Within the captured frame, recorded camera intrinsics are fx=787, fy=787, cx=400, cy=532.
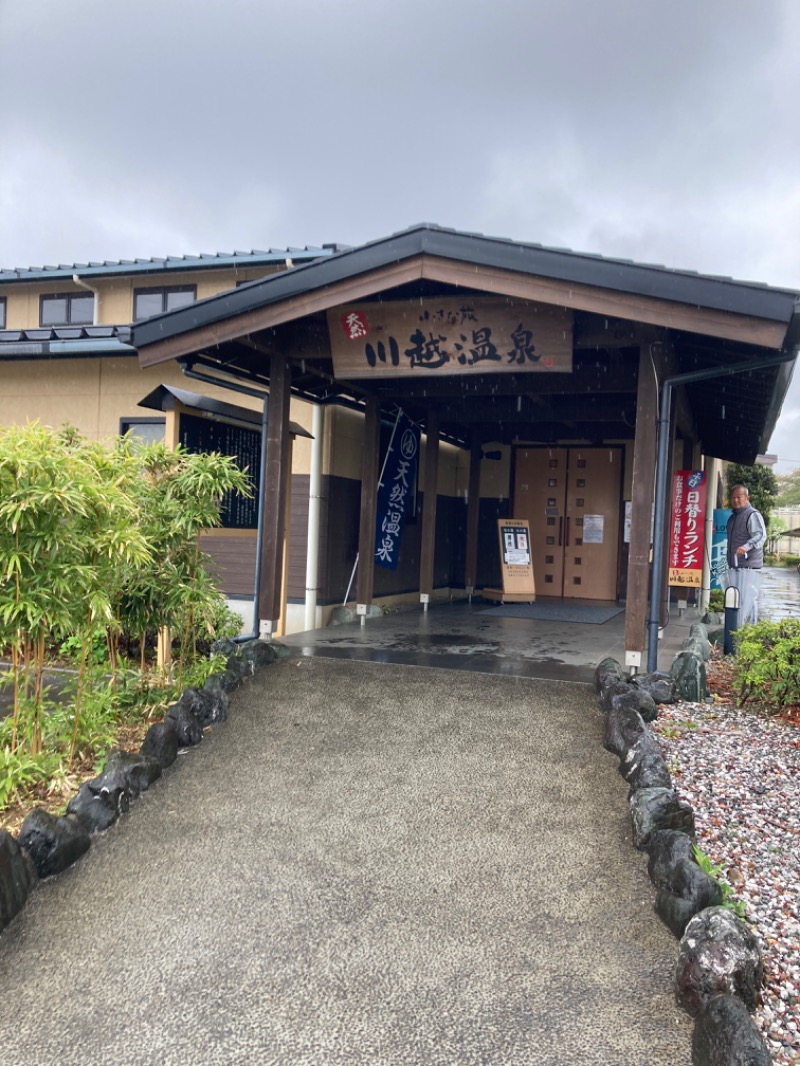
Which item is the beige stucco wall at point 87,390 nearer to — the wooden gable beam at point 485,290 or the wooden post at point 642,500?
the wooden gable beam at point 485,290

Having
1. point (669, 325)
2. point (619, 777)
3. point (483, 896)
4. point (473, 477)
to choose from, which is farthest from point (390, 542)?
point (483, 896)

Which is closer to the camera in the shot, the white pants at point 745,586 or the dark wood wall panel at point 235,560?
the white pants at point 745,586

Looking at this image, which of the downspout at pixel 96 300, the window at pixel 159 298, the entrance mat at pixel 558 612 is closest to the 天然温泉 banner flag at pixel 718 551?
the entrance mat at pixel 558 612

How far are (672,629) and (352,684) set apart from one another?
530 cm

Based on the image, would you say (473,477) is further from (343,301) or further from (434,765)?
(434,765)

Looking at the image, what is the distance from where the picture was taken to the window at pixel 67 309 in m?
12.1

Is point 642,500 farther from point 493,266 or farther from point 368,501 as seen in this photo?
point 368,501

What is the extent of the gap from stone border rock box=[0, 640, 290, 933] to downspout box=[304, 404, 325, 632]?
3.21 metres

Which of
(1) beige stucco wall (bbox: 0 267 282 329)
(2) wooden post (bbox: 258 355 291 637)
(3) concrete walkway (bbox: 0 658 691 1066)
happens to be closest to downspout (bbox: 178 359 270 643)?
(2) wooden post (bbox: 258 355 291 637)

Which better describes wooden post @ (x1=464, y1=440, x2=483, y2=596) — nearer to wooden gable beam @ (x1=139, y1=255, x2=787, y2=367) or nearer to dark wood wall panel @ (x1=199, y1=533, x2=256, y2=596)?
dark wood wall panel @ (x1=199, y1=533, x2=256, y2=596)

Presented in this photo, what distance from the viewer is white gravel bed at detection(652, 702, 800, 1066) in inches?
106

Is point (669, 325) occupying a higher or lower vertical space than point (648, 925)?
higher

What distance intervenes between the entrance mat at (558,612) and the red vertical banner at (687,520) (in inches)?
47.7

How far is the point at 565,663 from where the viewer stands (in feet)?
22.3
